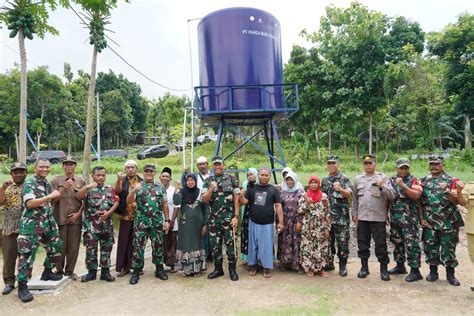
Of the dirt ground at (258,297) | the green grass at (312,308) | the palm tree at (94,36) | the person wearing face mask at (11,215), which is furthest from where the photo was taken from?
the palm tree at (94,36)

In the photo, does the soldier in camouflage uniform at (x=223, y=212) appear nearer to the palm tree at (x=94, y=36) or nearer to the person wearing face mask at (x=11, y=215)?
the person wearing face mask at (x=11, y=215)

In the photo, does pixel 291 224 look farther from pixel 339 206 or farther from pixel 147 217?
pixel 147 217

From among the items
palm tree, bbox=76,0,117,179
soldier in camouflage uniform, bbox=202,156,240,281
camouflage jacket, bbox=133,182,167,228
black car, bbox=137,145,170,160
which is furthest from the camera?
black car, bbox=137,145,170,160

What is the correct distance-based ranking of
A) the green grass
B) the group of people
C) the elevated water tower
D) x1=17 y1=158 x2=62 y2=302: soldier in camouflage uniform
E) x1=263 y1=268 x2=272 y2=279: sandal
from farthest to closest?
1. the elevated water tower
2. x1=263 y1=268 x2=272 y2=279: sandal
3. the group of people
4. x1=17 y1=158 x2=62 y2=302: soldier in camouflage uniform
5. the green grass

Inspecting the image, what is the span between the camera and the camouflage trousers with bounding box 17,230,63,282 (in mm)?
4039

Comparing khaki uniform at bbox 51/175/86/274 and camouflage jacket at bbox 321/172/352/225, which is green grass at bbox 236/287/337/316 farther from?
khaki uniform at bbox 51/175/86/274

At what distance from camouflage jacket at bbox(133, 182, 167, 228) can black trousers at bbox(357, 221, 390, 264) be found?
285cm

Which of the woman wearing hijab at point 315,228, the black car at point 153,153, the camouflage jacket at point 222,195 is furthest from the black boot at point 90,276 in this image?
the black car at point 153,153

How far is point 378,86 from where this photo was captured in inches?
405

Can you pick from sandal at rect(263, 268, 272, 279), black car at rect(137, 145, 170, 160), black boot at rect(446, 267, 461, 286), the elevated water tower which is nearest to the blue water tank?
the elevated water tower

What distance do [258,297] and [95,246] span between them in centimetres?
235

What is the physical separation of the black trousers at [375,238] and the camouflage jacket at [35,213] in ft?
13.7

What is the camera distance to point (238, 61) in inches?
263

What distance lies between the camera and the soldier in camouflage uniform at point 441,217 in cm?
430
